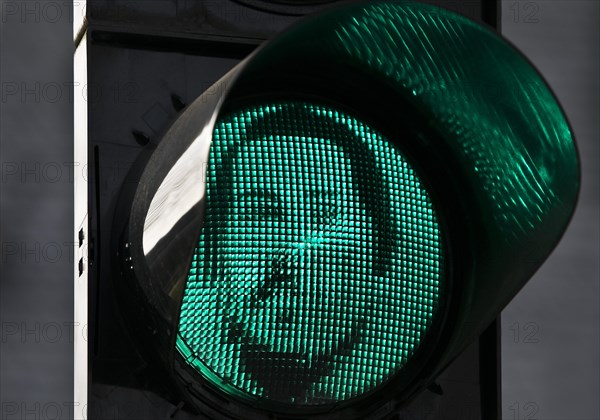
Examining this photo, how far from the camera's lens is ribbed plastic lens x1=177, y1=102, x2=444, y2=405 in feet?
3.61

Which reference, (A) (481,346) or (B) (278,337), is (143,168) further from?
(A) (481,346)

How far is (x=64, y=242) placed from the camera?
2.35 metres

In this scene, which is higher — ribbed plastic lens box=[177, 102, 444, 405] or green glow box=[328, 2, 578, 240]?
green glow box=[328, 2, 578, 240]

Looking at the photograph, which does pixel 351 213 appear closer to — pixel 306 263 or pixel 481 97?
pixel 306 263

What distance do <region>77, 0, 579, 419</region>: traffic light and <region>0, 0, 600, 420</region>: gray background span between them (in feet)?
3.14

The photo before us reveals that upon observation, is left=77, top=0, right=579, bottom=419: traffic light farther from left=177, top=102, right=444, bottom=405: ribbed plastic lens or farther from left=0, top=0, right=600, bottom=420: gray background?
left=0, top=0, right=600, bottom=420: gray background

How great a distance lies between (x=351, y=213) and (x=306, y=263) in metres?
0.08

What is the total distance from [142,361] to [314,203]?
226 mm

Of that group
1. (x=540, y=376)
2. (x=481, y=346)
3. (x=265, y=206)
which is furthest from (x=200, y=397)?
(x=540, y=376)

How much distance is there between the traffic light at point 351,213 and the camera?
110 centimetres

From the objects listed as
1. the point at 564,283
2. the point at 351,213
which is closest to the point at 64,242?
the point at 564,283

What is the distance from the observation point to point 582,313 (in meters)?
2.59

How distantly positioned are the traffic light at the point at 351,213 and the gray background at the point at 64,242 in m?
0.96

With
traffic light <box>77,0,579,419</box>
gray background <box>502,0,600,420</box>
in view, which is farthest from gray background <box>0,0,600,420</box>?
traffic light <box>77,0,579,419</box>
